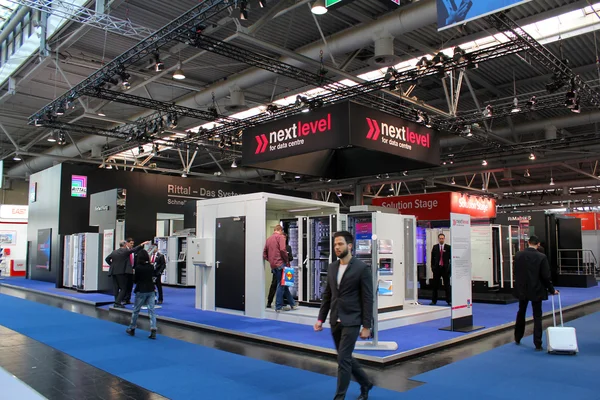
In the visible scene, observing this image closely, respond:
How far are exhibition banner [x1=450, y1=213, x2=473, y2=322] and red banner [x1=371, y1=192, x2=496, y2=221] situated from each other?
615 cm

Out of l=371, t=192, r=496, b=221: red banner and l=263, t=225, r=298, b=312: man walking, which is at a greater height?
l=371, t=192, r=496, b=221: red banner

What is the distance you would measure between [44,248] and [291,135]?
16.5 m

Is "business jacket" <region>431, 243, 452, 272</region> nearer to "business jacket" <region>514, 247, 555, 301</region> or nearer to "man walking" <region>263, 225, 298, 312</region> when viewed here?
"man walking" <region>263, 225, 298, 312</region>

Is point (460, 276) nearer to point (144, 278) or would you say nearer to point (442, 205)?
point (144, 278)

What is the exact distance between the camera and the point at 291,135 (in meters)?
7.58

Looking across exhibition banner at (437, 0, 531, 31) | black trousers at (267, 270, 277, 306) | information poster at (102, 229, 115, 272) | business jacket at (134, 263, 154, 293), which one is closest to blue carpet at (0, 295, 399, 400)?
business jacket at (134, 263, 154, 293)

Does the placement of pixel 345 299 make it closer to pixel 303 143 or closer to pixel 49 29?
pixel 303 143

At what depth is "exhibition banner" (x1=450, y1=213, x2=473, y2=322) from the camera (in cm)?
779

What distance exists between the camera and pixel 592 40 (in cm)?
1005

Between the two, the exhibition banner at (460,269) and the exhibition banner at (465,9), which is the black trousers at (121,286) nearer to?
the exhibition banner at (460,269)

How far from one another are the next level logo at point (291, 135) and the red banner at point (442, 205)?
26.1 feet

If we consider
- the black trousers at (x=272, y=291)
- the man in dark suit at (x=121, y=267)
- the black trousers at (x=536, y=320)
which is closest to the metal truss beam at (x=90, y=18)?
the man in dark suit at (x=121, y=267)

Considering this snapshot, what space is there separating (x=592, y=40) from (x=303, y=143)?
7042 millimetres

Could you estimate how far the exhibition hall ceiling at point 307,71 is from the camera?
8.87m
